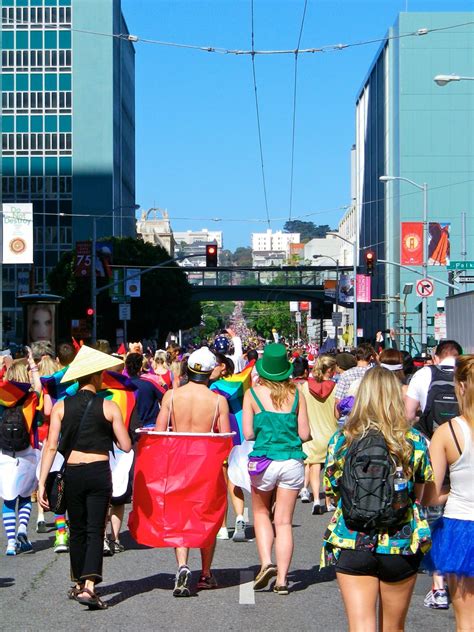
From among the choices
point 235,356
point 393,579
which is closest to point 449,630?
point 393,579

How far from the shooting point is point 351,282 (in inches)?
2579

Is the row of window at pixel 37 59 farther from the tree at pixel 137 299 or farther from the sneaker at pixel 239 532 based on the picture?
the sneaker at pixel 239 532

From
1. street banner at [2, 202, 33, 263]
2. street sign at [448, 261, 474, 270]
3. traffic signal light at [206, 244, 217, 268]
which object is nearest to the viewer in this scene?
street sign at [448, 261, 474, 270]

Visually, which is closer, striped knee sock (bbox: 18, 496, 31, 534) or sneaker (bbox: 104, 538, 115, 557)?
sneaker (bbox: 104, 538, 115, 557)

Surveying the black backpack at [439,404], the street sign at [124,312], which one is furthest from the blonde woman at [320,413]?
the street sign at [124,312]

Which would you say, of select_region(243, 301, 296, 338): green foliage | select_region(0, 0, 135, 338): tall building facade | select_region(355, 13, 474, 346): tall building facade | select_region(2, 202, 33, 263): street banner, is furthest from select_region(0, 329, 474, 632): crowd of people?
select_region(243, 301, 296, 338): green foliage

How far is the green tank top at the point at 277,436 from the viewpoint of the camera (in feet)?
27.0

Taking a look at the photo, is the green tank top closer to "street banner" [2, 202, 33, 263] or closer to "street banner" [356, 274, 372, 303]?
"street banner" [2, 202, 33, 263]

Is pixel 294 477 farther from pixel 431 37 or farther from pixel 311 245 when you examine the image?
pixel 311 245

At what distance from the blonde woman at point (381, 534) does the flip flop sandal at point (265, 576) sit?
308 centimetres

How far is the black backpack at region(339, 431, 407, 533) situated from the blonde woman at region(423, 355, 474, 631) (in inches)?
12.1

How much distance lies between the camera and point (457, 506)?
5211mm

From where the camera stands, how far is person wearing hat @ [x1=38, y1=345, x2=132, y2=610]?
7754 millimetres

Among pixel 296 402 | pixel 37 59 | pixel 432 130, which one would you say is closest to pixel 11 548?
pixel 296 402
